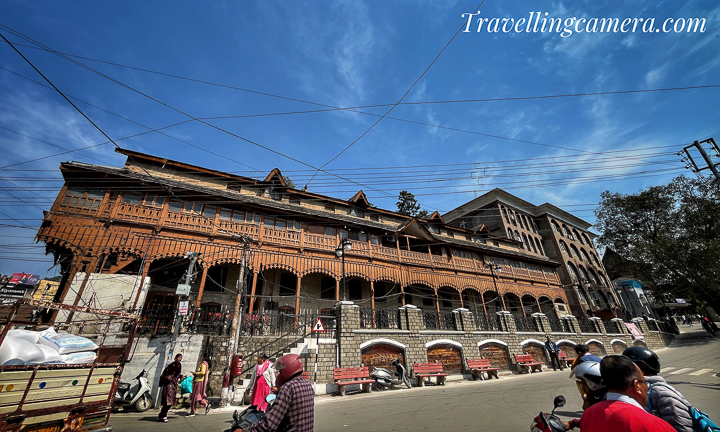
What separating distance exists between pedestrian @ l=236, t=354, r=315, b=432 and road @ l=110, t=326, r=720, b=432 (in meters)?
4.53

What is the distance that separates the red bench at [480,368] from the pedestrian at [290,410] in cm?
1407

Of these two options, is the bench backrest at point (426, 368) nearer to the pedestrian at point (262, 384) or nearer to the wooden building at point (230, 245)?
the wooden building at point (230, 245)

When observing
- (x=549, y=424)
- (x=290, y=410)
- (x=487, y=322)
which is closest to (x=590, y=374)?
(x=549, y=424)

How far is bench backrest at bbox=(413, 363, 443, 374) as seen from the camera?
41.1 ft

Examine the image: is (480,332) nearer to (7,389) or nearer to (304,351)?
(304,351)

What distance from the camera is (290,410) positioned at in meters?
2.65

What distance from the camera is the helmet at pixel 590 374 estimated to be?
379cm

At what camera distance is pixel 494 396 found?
941 centimetres

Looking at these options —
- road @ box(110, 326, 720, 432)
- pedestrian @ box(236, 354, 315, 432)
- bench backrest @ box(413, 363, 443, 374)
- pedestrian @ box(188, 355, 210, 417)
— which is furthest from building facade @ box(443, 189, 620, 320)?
pedestrian @ box(236, 354, 315, 432)

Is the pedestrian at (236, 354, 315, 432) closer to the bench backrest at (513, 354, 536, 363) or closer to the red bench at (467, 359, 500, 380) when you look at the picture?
the red bench at (467, 359, 500, 380)

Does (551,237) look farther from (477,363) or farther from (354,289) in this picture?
(477,363)

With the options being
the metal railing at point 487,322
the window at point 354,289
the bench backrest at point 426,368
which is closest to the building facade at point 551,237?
the metal railing at point 487,322

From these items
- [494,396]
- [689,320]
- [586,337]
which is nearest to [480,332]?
[494,396]

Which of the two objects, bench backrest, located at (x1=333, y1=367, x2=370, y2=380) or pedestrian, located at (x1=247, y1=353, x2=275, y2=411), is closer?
pedestrian, located at (x1=247, y1=353, x2=275, y2=411)
